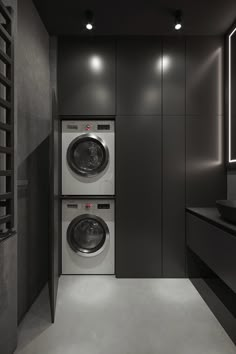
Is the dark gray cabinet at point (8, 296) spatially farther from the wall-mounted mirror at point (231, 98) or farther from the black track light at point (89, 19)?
the wall-mounted mirror at point (231, 98)

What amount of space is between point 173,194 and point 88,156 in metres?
1.10

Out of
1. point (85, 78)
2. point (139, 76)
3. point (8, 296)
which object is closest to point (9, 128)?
point (8, 296)

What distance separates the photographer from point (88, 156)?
2996mm

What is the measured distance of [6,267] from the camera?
5.32ft

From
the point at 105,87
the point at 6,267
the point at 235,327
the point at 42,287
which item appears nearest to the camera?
the point at 6,267

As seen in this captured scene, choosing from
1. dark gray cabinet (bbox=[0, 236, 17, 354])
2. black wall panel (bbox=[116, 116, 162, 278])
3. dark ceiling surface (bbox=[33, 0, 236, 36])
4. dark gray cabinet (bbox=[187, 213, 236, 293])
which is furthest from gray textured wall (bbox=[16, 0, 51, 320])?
dark gray cabinet (bbox=[187, 213, 236, 293])

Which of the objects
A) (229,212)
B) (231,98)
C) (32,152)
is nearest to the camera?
(229,212)

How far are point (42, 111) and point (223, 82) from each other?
6.83ft

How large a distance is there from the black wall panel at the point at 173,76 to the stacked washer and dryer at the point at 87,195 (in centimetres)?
71

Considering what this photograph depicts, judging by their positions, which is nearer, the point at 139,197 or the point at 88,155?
the point at 139,197

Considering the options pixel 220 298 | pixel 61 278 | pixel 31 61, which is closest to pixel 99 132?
pixel 31 61

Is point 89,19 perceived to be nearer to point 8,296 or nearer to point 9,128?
point 9,128

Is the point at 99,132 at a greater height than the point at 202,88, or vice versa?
the point at 202,88

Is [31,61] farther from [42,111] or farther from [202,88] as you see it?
[202,88]
